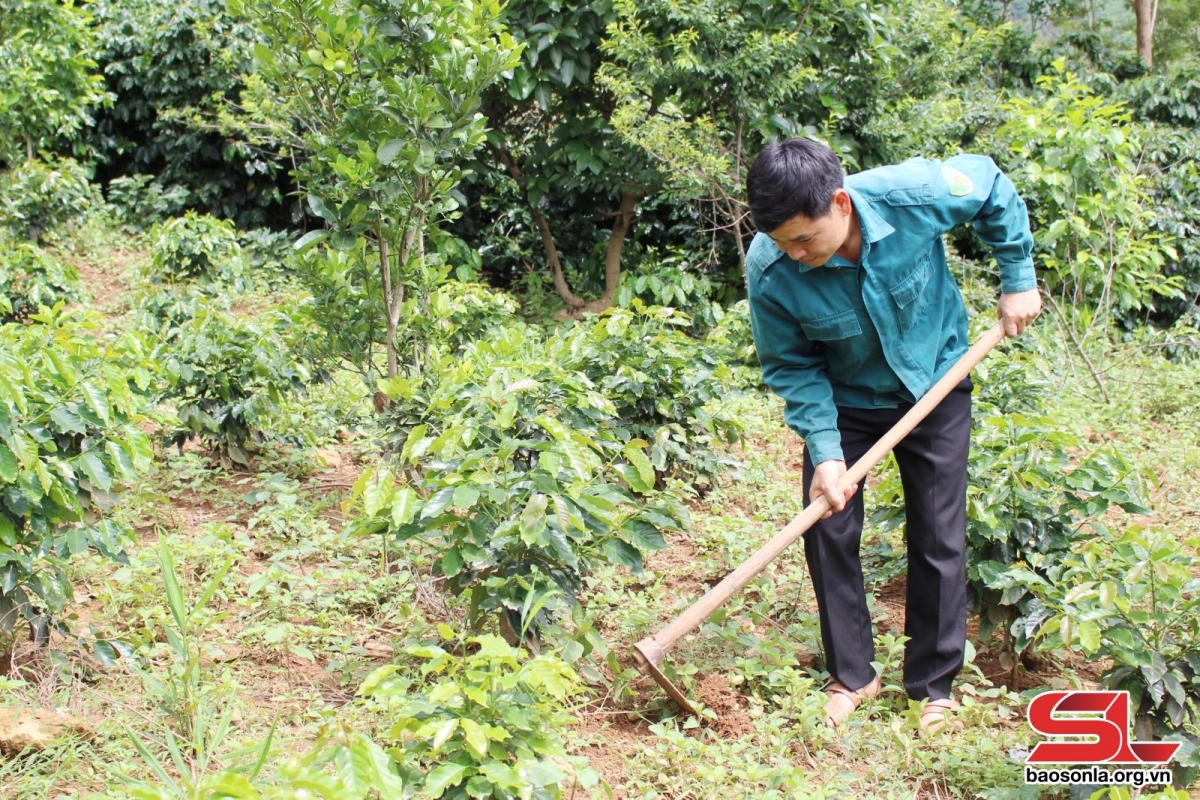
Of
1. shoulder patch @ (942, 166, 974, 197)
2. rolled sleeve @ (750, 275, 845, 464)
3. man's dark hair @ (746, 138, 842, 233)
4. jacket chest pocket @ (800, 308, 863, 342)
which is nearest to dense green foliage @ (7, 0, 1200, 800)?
rolled sleeve @ (750, 275, 845, 464)

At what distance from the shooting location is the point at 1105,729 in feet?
8.06

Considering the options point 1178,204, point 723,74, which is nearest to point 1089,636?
point 723,74

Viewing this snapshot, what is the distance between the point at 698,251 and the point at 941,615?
527 centimetres

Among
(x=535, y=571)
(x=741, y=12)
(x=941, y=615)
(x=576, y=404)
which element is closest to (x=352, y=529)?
(x=535, y=571)

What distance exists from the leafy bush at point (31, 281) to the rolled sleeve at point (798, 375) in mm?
5006

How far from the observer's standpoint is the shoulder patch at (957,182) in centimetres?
282

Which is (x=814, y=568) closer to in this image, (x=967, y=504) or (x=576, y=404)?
(x=967, y=504)

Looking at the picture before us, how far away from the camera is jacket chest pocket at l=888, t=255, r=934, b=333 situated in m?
2.79

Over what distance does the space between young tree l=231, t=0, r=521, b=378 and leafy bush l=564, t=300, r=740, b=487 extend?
0.82 metres

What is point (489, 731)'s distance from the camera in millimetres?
2004

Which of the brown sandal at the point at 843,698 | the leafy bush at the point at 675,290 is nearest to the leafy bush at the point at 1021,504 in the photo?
the brown sandal at the point at 843,698

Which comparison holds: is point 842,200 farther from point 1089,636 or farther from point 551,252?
point 551,252

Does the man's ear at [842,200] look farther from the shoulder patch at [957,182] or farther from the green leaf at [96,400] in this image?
the green leaf at [96,400]

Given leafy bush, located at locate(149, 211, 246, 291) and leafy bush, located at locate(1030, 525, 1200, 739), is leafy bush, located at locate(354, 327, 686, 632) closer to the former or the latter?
leafy bush, located at locate(1030, 525, 1200, 739)
